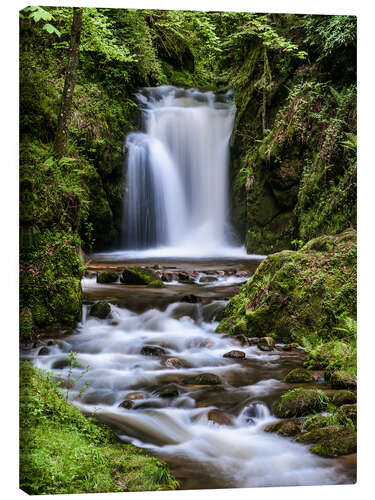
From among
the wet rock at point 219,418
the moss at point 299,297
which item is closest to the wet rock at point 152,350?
the moss at point 299,297

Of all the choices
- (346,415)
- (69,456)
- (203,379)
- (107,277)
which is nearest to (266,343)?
(203,379)

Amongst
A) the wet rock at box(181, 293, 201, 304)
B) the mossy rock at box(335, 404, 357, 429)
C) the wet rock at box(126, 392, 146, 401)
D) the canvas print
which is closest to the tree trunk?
the canvas print

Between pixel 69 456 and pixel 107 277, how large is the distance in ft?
6.62

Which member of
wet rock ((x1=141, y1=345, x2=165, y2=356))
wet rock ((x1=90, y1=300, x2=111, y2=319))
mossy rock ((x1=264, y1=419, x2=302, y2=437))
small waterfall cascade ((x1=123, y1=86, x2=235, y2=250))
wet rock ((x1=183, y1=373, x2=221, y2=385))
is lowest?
mossy rock ((x1=264, y1=419, x2=302, y2=437))

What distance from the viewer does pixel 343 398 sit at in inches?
166

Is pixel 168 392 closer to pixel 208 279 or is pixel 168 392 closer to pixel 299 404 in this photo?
pixel 299 404

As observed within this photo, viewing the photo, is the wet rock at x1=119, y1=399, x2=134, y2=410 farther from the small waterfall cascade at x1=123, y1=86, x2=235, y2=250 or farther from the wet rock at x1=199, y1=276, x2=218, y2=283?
the small waterfall cascade at x1=123, y1=86, x2=235, y2=250

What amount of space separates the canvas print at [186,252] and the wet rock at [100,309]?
2 cm

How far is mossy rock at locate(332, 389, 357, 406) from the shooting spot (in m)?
4.20

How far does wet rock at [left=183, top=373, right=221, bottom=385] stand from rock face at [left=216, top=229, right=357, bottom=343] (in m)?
0.73

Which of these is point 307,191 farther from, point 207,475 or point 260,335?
point 207,475

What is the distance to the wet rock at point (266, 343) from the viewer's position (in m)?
5.01

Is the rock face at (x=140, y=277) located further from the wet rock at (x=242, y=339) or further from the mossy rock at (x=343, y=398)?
the mossy rock at (x=343, y=398)

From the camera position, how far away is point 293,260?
226 inches
